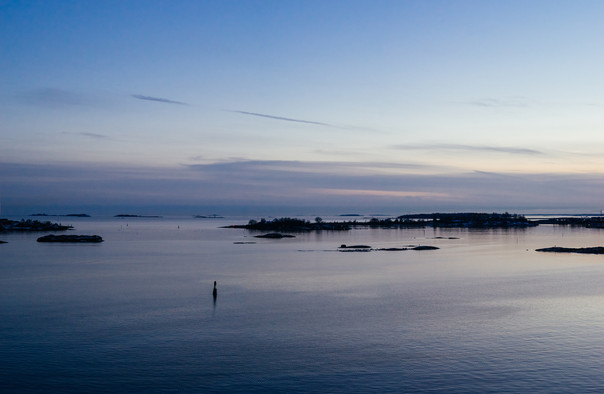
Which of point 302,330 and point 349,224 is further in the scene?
point 349,224

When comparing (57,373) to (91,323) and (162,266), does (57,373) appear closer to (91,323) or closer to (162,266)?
(91,323)

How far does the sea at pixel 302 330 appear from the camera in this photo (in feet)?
43.8

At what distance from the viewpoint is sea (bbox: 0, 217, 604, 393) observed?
13.3m

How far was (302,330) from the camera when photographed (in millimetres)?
18016

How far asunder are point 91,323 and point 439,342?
11.2 m

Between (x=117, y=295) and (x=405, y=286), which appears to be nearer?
(x=117, y=295)

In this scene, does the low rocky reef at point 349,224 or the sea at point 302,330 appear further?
the low rocky reef at point 349,224

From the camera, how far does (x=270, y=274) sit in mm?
32688

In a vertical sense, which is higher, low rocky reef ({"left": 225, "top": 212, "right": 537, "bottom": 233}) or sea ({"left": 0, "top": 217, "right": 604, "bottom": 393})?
low rocky reef ({"left": 225, "top": 212, "right": 537, "bottom": 233})

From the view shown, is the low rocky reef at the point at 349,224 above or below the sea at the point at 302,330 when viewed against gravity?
above

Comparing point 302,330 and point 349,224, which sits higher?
point 349,224

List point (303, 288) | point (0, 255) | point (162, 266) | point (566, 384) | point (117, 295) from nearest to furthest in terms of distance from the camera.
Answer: point (566, 384)
point (117, 295)
point (303, 288)
point (162, 266)
point (0, 255)

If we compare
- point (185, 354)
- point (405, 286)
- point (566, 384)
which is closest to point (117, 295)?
point (185, 354)

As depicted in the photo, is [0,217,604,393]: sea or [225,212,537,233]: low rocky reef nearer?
[0,217,604,393]: sea
